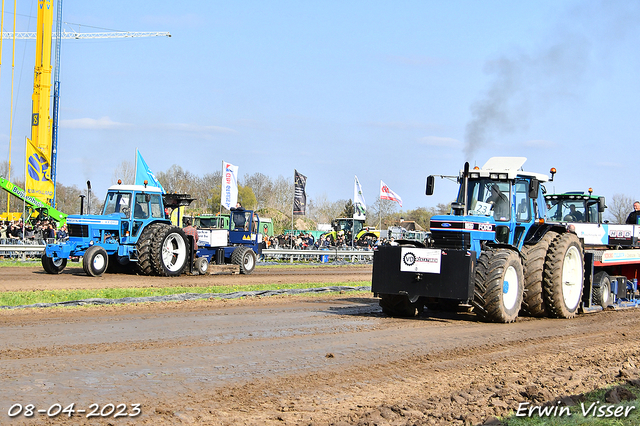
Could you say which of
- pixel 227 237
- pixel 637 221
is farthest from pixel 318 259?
pixel 637 221

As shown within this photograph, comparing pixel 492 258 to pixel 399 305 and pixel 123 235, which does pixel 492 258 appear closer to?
pixel 399 305

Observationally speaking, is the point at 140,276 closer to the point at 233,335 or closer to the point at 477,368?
the point at 233,335

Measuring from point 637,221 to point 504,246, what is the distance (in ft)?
26.1

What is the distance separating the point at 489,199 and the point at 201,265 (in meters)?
11.2

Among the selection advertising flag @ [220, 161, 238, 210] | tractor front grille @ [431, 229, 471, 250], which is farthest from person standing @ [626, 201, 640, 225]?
advertising flag @ [220, 161, 238, 210]

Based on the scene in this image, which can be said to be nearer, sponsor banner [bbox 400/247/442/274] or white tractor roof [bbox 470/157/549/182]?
sponsor banner [bbox 400/247/442/274]

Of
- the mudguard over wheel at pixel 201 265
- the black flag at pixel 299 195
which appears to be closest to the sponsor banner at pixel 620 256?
the mudguard over wheel at pixel 201 265

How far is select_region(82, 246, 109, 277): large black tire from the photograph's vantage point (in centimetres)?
1761

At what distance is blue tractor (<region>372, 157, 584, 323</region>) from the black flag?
2204cm

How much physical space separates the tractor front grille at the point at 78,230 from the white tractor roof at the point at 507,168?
11.6m

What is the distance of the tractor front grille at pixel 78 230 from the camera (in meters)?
18.3

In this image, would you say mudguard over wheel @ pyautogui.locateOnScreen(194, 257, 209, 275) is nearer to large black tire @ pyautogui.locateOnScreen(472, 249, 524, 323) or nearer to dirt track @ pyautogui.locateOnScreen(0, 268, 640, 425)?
dirt track @ pyautogui.locateOnScreen(0, 268, 640, 425)

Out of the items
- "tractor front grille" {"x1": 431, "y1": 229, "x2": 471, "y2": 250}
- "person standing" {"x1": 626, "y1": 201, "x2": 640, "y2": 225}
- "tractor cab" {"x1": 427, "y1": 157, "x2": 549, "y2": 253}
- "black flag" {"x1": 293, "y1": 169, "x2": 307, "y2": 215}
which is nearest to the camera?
"tractor front grille" {"x1": 431, "y1": 229, "x2": 471, "y2": 250}

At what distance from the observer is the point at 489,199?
36.9ft
